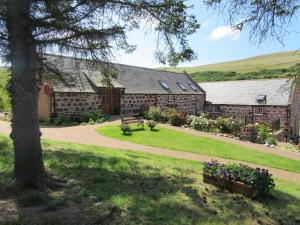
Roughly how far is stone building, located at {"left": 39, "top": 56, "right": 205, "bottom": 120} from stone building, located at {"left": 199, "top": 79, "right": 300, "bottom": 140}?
2170mm

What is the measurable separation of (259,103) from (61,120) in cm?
1915

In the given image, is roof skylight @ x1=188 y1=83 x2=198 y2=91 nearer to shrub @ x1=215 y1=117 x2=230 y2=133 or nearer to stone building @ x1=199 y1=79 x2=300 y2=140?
stone building @ x1=199 y1=79 x2=300 y2=140

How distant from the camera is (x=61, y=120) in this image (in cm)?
2050

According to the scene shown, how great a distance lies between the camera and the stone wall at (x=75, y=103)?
69.7ft

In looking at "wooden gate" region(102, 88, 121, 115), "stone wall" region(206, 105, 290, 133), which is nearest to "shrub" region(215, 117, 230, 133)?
"stone wall" region(206, 105, 290, 133)

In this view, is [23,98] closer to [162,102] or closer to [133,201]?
[133,201]

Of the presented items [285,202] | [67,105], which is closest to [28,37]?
[285,202]

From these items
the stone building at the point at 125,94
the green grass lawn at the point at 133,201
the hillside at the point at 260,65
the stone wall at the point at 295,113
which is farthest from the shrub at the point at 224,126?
the hillside at the point at 260,65

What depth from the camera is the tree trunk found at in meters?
5.83

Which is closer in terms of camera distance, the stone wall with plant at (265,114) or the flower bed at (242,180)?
the flower bed at (242,180)

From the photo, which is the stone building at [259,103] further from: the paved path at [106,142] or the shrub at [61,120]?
the shrub at [61,120]

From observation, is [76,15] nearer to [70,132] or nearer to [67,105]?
[70,132]

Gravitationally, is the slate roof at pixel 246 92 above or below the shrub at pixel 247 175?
above

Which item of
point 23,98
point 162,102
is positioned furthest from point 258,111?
point 23,98
